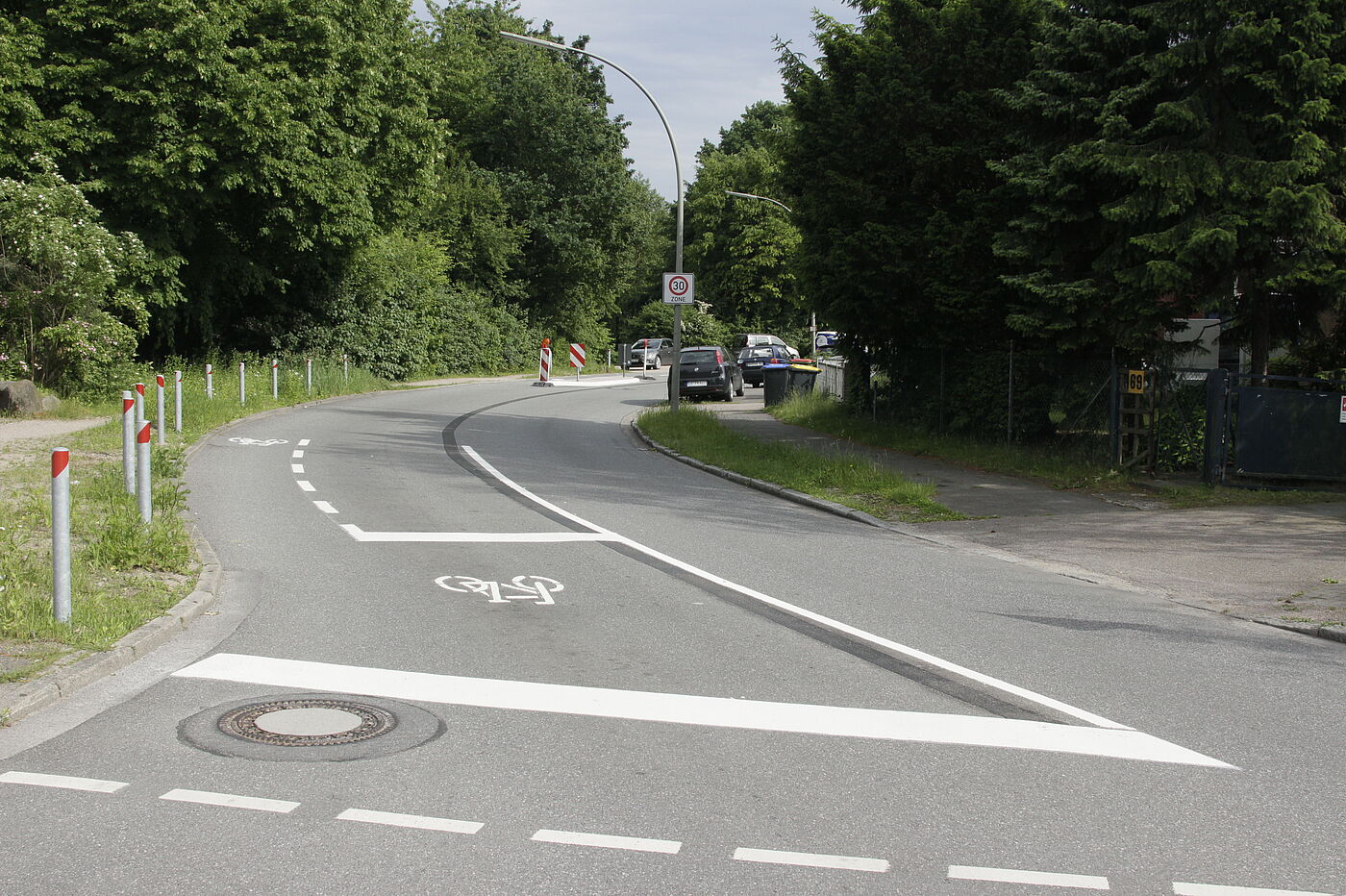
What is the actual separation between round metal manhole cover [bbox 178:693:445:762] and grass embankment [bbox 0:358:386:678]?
122 cm

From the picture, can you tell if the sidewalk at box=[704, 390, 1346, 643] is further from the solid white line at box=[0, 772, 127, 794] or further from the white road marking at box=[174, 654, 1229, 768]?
the solid white line at box=[0, 772, 127, 794]

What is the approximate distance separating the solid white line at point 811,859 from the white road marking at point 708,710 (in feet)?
4.53

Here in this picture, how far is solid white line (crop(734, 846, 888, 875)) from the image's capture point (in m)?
4.07

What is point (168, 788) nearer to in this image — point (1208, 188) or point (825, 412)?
point (1208, 188)

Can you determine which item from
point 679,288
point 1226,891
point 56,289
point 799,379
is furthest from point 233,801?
point 799,379

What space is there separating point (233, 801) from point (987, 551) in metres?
8.41

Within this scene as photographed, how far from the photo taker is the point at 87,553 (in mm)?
8711

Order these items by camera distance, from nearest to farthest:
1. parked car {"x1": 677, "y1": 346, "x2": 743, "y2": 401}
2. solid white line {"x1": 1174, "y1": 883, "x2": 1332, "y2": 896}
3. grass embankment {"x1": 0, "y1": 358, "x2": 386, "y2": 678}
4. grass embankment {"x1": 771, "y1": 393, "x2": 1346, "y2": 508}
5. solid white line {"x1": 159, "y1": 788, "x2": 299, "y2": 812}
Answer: solid white line {"x1": 1174, "y1": 883, "x2": 1332, "y2": 896} → solid white line {"x1": 159, "y1": 788, "x2": 299, "y2": 812} → grass embankment {"x1": 0, "y1": 358, "x2": 386, "y2": 678} → grass embankment {"x1": 771, "y1": 393, "x2": 1346, "y2": 508} → parked car {"x1": 677, "y1": 346, "x2": 743, "y2": 401}

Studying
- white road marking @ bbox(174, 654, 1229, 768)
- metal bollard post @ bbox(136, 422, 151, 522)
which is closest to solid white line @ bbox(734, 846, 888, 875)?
white road marking @ bbox(174, 654, 1229, 768)

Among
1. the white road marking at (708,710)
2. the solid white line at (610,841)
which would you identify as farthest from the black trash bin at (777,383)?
the solid white line at (610,841)

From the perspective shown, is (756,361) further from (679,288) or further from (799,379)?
(679,288)

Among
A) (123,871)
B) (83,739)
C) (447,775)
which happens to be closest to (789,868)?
(447,775)

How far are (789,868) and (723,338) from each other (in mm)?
64669

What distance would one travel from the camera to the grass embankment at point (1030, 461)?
1432cm
